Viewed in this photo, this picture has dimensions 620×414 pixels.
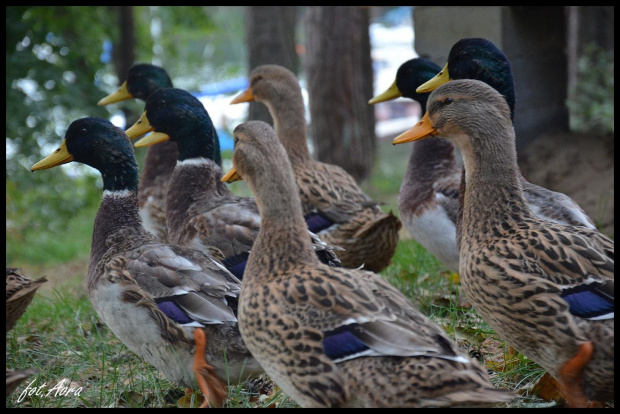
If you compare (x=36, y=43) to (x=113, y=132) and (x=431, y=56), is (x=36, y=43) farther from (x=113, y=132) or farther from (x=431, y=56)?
(x=113, y=132)

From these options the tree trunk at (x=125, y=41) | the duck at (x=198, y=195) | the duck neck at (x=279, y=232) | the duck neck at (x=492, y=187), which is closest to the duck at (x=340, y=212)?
the duck at (x=198, y=195)

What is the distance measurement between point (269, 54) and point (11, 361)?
19.5 ft

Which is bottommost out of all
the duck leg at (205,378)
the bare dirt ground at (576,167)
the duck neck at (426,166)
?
the bare dirt ground at (576,167)

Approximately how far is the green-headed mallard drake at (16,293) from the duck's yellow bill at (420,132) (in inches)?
70.8

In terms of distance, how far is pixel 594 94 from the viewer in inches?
296

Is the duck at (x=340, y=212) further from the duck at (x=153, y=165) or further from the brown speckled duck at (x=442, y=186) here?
the duck at (x=153, y=165)

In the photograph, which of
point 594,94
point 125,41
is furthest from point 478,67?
point 125,41

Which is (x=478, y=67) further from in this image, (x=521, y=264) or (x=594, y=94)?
(x=594, y=94)

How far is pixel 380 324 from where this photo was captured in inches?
105

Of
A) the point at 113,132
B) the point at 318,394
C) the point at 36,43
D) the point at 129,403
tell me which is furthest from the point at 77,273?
the point at 318,394

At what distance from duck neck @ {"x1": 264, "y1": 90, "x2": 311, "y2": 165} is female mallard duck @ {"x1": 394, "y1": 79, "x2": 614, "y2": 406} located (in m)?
2.01

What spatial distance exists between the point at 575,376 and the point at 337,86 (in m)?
6.28

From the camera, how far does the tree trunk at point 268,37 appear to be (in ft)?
30.1

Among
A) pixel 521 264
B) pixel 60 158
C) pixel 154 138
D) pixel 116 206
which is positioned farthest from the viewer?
pixel 154 138
